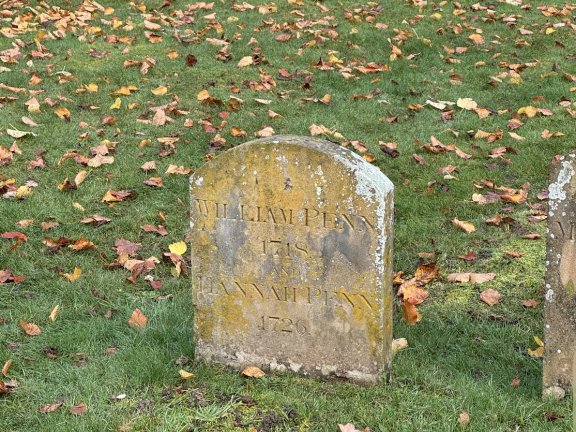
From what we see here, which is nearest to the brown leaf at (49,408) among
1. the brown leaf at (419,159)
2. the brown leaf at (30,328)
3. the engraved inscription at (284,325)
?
the brown leaf at (30,328)

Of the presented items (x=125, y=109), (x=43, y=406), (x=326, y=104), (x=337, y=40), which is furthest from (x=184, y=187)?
(x=337, y=40)

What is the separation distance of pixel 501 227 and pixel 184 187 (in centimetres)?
261

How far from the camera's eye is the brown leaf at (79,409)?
3.37 metres

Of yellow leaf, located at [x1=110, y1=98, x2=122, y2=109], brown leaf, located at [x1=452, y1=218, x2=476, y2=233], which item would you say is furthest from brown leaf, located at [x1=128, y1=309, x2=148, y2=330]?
yellow leaf, located at [x1=110, y1=98, x2=122, y2=109]

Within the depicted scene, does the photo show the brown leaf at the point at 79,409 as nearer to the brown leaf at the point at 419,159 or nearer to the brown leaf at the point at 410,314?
A: the brown leaf at the point at 410,314

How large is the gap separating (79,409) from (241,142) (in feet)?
12.0

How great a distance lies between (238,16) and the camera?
9.84 metres

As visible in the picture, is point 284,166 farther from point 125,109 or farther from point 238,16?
point 238,16

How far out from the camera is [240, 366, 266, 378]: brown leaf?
3.80 meters

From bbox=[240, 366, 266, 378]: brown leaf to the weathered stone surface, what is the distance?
1453mm

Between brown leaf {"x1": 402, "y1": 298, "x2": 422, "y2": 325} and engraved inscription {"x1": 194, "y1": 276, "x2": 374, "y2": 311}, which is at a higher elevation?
engraved inscription {"x1": 194, "y1": 276, "x2": 374, "y2": 311}

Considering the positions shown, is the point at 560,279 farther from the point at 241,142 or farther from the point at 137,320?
the point at 241,142

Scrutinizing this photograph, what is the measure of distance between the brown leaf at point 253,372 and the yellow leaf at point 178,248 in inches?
60.3

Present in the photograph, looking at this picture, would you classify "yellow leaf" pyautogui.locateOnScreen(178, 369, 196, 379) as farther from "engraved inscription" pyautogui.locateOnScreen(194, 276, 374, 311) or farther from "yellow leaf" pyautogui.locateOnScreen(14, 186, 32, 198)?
"yellow leaf" pyautogui.locateOnScreen(14, 186, 32, 198)
